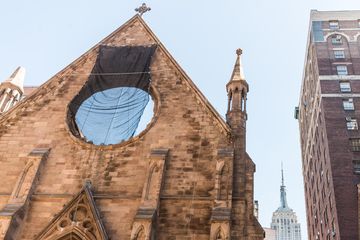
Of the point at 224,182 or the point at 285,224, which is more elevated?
the point at 285,224

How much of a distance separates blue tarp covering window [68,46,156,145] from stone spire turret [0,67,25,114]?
3.53 m

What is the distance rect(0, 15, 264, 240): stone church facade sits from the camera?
607 inches

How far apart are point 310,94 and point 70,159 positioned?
49.7m

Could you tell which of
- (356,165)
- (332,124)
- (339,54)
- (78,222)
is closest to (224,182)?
(78,222)

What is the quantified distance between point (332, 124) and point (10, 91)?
3819 centimetres

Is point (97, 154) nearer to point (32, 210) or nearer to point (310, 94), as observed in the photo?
point (32, 210)

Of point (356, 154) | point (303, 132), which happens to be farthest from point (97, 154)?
point (303, 132)

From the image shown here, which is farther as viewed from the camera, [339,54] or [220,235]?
[339,54]

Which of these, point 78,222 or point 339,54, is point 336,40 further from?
point 78,222

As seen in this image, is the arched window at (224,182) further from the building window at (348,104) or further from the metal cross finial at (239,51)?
the building window at (348,104)

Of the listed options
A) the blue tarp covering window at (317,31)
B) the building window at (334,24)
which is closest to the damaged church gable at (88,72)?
the blue tarp covering window at (317,31)

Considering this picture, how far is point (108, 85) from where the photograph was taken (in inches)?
878

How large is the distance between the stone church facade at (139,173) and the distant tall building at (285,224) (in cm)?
16347

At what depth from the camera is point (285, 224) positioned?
6988 inches
